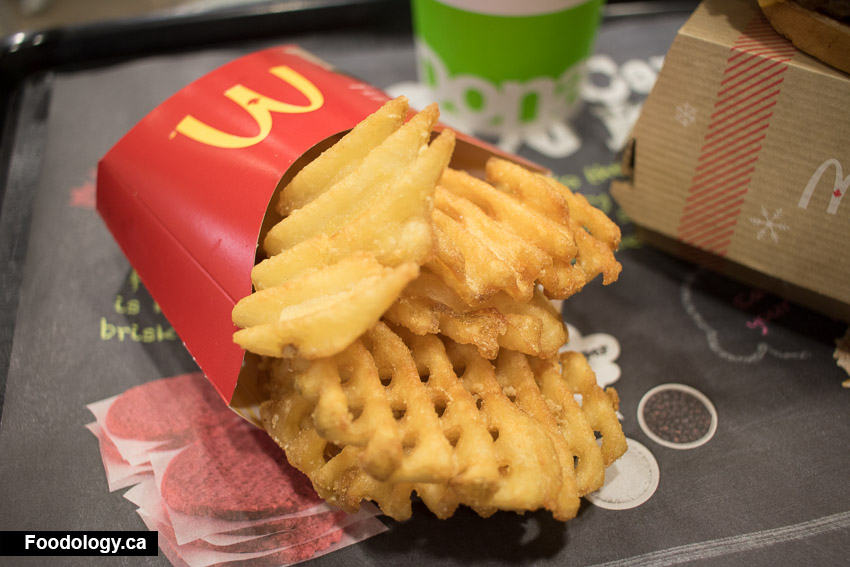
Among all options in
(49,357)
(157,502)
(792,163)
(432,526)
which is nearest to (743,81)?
(792,163)

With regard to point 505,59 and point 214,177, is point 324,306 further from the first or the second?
point 505,59

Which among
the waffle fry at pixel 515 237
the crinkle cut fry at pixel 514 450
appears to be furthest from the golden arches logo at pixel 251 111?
the crinkle cut fry at pixel 514 450

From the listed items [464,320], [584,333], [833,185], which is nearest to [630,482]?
[584,333]

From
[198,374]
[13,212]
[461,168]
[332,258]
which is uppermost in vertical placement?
[332,258]

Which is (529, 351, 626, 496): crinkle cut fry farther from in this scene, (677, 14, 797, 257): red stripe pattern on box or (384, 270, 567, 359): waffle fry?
(677, 14, 797, 257): red stripe pattern on box

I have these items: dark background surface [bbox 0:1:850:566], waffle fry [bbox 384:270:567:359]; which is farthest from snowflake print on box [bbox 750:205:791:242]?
waffle fry [bbox 384:270:567:359]

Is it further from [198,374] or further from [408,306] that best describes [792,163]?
[198,374]

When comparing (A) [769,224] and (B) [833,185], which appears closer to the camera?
(B) [833,185]
